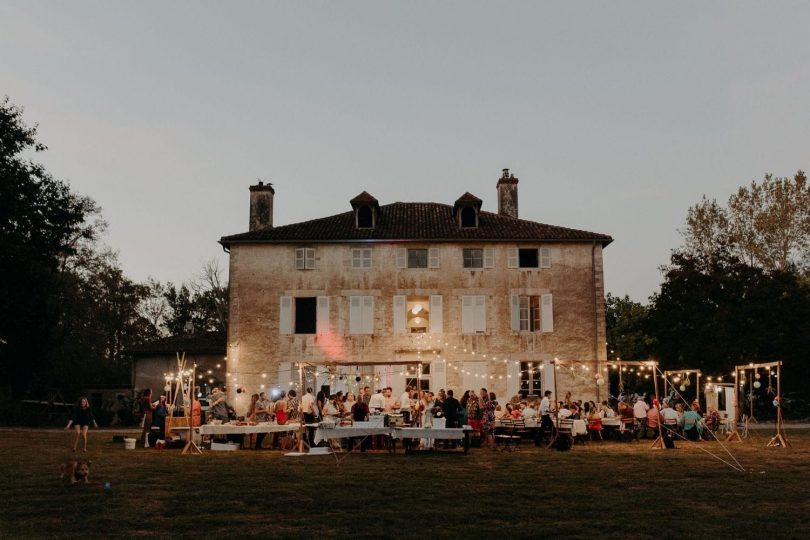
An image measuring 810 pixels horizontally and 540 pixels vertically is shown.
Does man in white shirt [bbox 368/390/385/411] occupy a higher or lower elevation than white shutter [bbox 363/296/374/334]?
lower

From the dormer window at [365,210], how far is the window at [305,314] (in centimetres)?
326

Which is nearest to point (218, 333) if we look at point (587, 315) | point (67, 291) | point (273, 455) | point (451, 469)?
point (67, 291)

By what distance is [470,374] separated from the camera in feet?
91.8

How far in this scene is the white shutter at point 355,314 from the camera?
93.4 feet

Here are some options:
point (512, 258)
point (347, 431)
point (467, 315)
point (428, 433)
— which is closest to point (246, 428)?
point (347, 431)

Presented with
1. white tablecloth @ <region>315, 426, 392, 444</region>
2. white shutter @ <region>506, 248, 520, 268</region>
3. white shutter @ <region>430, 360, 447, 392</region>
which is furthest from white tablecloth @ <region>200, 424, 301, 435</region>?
white shutter @ <region>506, 248, 520, 268</region>

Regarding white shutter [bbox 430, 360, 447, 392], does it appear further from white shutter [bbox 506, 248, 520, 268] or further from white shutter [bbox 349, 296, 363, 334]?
white shutter [bbox 506, 248, 520, 268]

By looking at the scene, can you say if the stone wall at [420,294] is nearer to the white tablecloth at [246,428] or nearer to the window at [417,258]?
the window at [417,258]

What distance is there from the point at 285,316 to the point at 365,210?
4.82 metres

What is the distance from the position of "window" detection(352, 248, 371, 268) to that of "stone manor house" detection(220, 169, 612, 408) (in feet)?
0.12

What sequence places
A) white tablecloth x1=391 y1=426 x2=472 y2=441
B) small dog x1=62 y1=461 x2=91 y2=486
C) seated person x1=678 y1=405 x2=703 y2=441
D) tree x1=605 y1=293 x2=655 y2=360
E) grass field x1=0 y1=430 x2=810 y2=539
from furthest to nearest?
tree x1=605 y1=293 x2=655 y2=360
seated person x1=678 y1=405 x2=703 y2=441
white tablecloth x1=391 y1=426 x2=472 y2=441
small dog x1=62 y1=461 x2=91 y2=486
grass field x1=0 y1=430 x2=810 y2=539

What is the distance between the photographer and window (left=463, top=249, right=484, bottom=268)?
94.4 feet

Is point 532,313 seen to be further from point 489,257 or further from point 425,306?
point 425,306

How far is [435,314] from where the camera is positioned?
28.4 m
